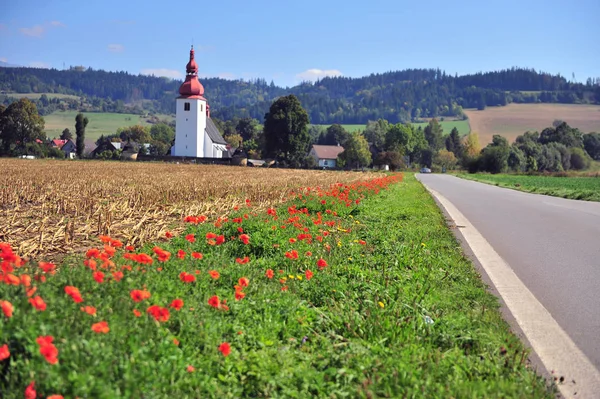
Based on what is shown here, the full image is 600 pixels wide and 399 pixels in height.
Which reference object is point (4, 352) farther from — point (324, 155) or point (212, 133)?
point (324, 155)

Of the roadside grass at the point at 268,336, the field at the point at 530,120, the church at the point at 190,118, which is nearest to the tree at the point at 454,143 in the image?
the field at the point at 530,120

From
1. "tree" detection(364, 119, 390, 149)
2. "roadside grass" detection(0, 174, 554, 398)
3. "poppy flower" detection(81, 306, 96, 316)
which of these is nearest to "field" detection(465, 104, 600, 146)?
"tree" detection(364, 119, 390, 149)

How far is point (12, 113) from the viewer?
84250mm

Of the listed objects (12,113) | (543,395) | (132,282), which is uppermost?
(12,113)

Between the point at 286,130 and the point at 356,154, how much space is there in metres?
25.5

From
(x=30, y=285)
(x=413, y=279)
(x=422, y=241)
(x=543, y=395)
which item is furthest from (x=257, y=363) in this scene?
(x=422, y=241)

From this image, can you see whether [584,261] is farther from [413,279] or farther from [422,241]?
[413,279]

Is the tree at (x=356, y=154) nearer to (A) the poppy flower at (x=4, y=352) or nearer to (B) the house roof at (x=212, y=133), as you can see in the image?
(B) the house roof at (x=212, y=133)

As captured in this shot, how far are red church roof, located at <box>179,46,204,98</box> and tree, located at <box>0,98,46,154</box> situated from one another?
981 inches

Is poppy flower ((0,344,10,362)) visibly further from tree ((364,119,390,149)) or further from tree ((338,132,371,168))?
tree ((364,119,390,149))

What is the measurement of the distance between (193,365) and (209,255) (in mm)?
3045

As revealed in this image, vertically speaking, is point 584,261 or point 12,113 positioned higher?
point 12,113

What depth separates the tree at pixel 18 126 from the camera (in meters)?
83.8

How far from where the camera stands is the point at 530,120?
538 feet
